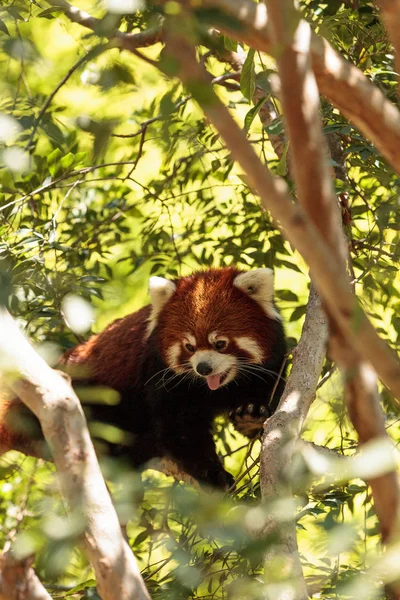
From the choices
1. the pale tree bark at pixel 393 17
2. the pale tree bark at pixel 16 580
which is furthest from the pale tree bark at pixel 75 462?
the pale tree bark at pixel 393 17

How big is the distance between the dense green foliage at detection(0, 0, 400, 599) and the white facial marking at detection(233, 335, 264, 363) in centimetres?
34

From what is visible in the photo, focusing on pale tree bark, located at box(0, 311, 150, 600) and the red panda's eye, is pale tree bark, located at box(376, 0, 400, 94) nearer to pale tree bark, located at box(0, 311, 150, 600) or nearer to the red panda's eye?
pale tree bark, located at box(0, 311, 150, 600)

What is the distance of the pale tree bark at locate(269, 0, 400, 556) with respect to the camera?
1.24m

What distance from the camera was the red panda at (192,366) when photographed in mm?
3918

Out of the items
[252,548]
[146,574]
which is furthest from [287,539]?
[146,574]

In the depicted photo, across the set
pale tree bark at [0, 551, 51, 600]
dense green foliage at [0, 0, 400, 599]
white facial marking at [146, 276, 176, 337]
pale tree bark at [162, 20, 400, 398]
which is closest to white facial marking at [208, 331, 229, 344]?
white facial marking at [146, 276, 176, 337]

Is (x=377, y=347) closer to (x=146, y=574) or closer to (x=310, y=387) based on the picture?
(x=310, y=387)

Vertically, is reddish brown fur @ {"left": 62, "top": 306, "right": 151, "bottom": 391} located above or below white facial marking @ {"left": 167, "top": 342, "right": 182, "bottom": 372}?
above

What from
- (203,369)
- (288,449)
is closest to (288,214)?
(288,449)

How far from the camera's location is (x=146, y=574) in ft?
10.5

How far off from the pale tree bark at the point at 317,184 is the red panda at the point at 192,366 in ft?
8.26

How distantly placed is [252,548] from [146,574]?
1.85 m

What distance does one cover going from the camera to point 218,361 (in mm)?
3910

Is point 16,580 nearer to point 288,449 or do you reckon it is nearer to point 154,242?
point 288,449
